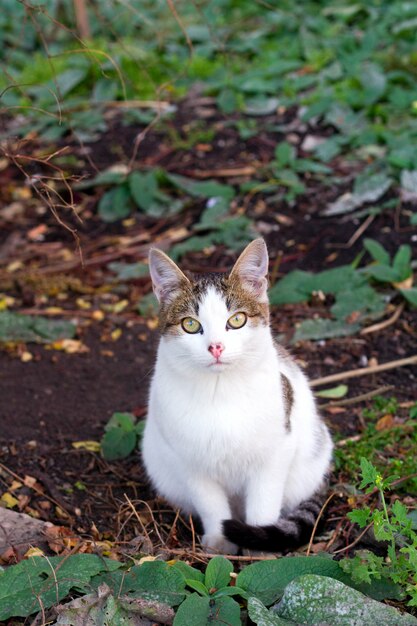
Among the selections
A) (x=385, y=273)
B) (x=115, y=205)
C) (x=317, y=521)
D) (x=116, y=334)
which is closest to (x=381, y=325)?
(x=385, y=273)

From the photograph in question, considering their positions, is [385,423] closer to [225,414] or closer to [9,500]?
[225,414]

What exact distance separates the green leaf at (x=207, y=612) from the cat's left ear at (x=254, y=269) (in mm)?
1031

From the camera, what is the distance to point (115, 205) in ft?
19.6

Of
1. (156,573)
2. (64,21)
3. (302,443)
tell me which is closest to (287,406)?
(302,443)

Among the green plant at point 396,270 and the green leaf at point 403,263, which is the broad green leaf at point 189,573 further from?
the green leaf at point 403,263

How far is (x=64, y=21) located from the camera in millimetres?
8656

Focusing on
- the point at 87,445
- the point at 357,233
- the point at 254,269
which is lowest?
the point at 87,445

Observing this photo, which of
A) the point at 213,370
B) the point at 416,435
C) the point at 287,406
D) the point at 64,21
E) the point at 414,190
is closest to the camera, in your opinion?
the point at 213,370

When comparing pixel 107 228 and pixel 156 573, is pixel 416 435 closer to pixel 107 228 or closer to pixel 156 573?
pixel 156 573

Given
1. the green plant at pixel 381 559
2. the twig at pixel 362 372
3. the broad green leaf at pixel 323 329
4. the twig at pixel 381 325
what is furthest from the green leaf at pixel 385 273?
the green plant at pixel 381 559

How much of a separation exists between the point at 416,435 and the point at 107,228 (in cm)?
303

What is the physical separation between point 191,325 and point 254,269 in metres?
0.31

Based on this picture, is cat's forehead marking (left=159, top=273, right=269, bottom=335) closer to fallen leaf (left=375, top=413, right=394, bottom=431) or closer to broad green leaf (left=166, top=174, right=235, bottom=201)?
fallen leaf (left=375, top=413, right=394, bottom=431)

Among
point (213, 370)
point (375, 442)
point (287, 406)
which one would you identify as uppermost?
point (213, 370)
